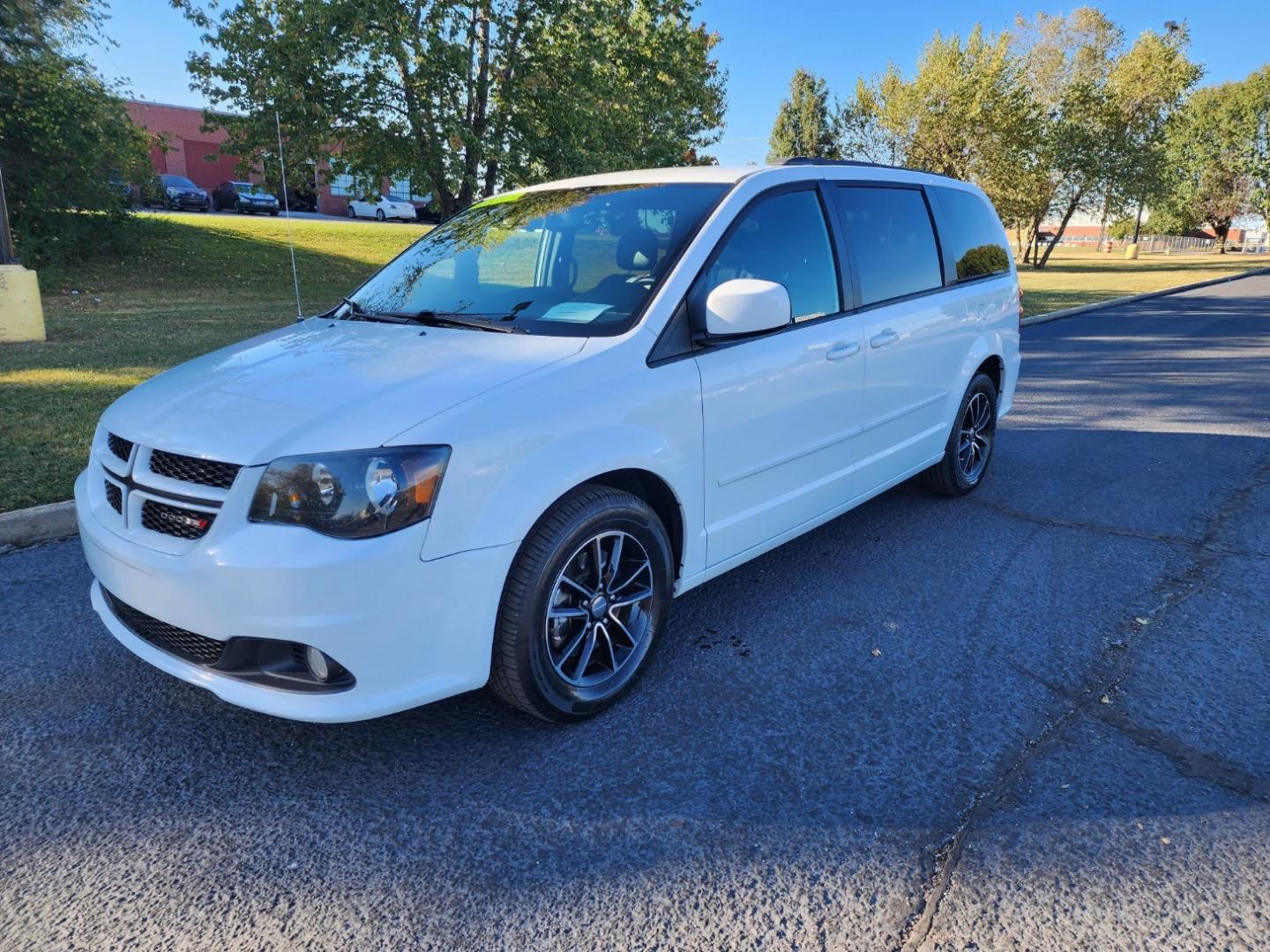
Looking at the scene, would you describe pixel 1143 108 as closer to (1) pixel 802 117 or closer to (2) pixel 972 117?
(2) pixel 972 117

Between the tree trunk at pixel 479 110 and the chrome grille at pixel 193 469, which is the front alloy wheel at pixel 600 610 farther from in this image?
the tree trunk at pixel 479 110

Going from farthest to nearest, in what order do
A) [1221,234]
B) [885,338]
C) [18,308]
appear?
1. [1221,234]
2. [18,308]
3. [885,338]

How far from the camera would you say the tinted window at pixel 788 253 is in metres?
3.48

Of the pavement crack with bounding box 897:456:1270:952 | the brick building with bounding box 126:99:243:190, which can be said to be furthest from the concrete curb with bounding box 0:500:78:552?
the brick building with bounding box 126:99:243:190

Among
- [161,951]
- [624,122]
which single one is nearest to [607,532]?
Result: [161,951]

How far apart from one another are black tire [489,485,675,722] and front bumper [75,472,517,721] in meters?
0.09

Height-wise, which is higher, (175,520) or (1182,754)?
(175,520)

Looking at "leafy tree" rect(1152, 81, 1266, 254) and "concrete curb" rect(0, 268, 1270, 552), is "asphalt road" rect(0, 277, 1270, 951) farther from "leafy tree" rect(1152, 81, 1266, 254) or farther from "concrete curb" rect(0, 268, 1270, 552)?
"leafy tree" rect(1152, 81, 1266, 254)

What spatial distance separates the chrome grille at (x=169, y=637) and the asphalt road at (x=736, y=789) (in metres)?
0.37

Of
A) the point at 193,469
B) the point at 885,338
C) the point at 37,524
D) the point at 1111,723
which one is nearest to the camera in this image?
the point at 193,469

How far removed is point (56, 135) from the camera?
17.5 m

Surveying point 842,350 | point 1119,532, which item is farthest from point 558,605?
point 1119,532

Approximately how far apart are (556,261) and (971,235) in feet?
9.57

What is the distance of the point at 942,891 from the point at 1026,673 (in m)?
1.32
